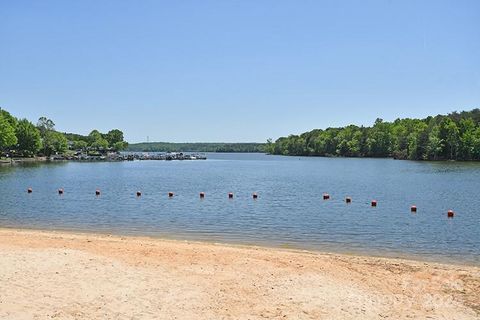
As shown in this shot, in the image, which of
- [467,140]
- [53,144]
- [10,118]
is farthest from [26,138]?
[467,140]

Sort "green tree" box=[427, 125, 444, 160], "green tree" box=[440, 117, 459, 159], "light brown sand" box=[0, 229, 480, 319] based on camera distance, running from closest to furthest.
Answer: "light brown sand" box=[0, 229, 480, 319] → "green tree" box=[440, 117, 459, 159] → "green tree" box=[427, 125, 444, 160]

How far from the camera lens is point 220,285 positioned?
13.5m

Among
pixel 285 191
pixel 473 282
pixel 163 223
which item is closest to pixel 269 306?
pixel 473 282

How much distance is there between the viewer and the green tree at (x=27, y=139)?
13075cm

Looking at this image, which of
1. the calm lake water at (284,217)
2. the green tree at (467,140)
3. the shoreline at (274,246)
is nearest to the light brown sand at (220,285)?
the shoreline at (274,246)

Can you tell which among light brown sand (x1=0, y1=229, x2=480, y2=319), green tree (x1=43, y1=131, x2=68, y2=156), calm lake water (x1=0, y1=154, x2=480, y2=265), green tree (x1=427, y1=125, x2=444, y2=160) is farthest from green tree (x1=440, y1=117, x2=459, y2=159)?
green tree (x1=43, y1=131, x2=68, y2=156)

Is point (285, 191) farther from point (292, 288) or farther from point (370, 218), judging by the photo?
point (292, 288)

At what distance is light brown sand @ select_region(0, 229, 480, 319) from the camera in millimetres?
11266

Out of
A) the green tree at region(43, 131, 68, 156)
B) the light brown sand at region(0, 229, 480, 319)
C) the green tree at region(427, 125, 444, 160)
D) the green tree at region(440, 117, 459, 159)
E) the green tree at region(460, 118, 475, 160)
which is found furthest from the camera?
→ the green tree at region(43, 131, 68, 156)

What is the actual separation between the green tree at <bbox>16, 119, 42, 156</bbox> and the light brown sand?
4894 inches

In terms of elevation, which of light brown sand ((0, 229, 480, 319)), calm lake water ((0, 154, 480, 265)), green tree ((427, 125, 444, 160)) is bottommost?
calm lake water ((0, 154, 480, 265))

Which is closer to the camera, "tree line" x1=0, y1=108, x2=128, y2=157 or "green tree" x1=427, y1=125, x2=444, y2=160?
"tree line" x1=0, y1=108, x2=128, y2=157

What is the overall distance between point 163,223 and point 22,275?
52.4 ft

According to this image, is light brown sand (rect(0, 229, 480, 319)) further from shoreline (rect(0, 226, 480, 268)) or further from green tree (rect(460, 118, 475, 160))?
green tree (rect(460, 118, 475, 160))
